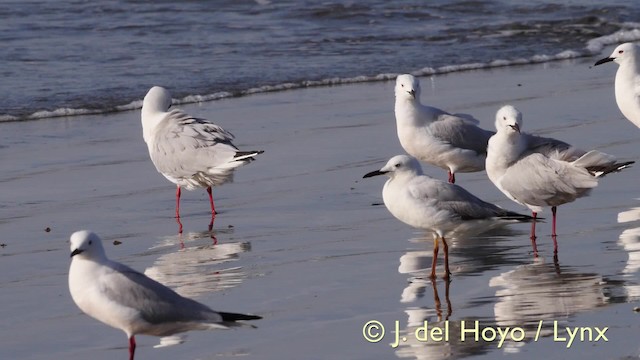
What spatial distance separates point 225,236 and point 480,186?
240 cm

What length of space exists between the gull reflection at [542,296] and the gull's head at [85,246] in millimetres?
1911

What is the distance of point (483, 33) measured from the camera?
2170cm

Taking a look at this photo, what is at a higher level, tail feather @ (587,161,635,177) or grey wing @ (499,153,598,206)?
→ tail feather @ (587,161,635,177)

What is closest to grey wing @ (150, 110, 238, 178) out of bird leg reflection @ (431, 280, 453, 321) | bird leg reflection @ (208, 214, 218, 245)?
bird leg reflection @ (208, 214, 218, 245)

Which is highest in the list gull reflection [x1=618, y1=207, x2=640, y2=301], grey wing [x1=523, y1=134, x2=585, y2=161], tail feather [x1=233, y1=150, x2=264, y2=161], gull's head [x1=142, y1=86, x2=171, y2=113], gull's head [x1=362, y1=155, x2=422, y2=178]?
gull's head [x1=142, y1=86, x2=171, y2=113]

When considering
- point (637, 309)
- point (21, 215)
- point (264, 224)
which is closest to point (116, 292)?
point (637, 309)

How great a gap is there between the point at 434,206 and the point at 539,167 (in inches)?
45.6

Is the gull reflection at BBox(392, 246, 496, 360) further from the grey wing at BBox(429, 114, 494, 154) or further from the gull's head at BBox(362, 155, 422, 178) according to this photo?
the grey wing at BBox(429, 114, 494, 154)

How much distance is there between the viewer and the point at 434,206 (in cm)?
760

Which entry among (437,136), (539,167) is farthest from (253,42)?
(539,167)

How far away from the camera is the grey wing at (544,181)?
8.35 metres

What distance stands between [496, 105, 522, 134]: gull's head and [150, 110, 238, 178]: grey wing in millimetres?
2235

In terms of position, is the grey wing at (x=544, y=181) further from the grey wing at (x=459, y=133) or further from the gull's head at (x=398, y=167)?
the grey wing at (x=459, y=133)

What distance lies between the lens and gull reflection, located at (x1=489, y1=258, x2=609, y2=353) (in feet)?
21.3
